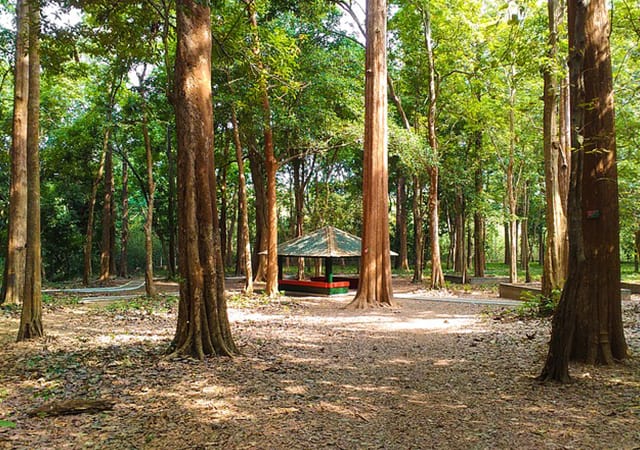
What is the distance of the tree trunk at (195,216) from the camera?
6.32 metres

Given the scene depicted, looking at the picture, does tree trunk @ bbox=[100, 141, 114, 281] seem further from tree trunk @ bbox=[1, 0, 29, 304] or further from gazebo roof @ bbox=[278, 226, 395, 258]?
tree trunk @ bbox=[1, 0, 29, 304]

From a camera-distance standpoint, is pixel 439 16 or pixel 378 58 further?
pixel 439 16

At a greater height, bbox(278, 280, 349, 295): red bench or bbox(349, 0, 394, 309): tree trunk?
bbox(349, 0, 394, 309): tree trunk

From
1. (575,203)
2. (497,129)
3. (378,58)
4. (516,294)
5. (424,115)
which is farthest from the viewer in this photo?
(424,115)

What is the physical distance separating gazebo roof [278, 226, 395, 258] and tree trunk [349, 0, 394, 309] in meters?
3.92

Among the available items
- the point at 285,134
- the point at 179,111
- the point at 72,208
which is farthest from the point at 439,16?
the point at 72,208

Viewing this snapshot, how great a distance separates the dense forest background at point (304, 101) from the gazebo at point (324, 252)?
10.7ft

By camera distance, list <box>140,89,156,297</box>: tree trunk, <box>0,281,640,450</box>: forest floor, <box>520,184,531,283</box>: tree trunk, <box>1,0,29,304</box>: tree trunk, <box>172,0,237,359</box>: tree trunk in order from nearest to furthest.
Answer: <box>0,281,640,450</box>: forest floor, <box>172,0,237,359</box>: tree trunk, <box>1,0,29,304</box>: tree trunk, <box>140,89,156,297</box>: tree trunk, <box>520,184,531,283</box>: tree trunk

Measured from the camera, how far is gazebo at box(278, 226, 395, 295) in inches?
671

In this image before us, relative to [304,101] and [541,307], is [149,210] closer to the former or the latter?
[304,101]

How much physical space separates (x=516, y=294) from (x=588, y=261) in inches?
360

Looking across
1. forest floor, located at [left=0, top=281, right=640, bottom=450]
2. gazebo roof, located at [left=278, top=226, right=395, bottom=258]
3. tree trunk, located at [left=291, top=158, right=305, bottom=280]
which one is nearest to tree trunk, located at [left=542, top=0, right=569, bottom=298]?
forest floor, located at [left=0, top=281, right=640, bottom=450]

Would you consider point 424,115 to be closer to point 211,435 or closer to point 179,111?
point 179,111

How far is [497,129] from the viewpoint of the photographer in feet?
65.4
